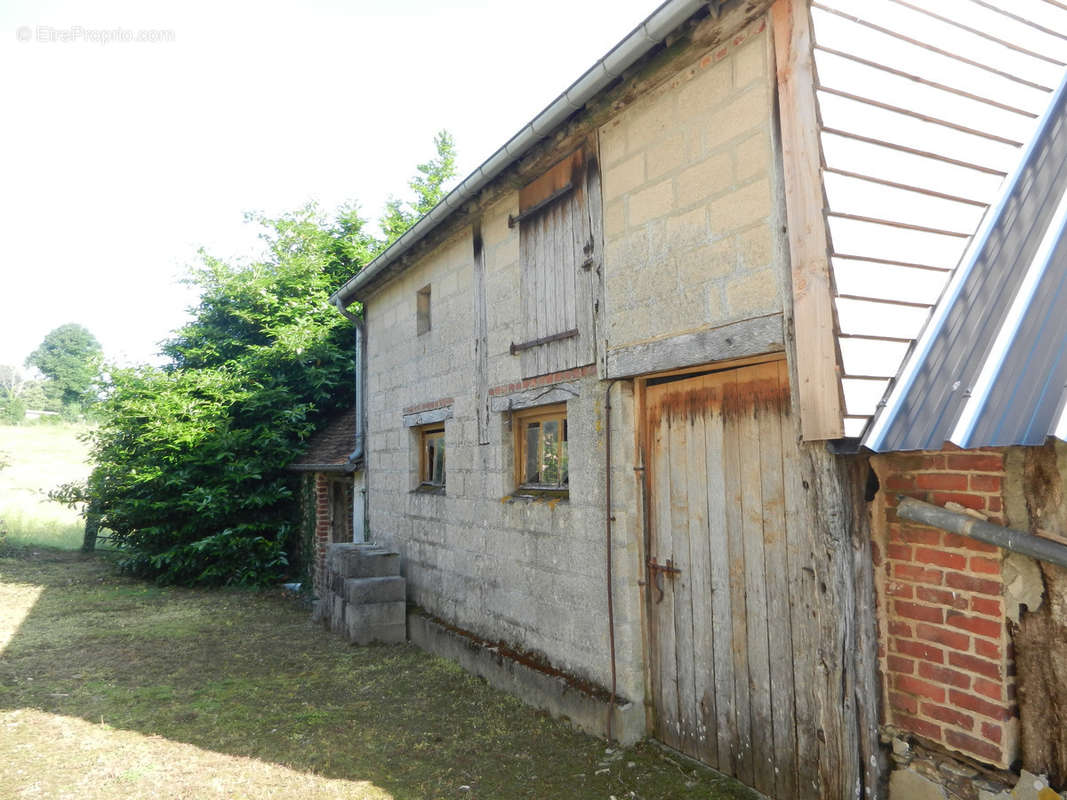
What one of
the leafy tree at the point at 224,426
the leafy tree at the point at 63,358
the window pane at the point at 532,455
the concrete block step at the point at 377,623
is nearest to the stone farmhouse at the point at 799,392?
the window pane at the point at 532,455

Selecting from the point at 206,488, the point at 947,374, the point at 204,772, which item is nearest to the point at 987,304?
the point at 947,374

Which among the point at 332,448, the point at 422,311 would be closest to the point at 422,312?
the point at 422,311

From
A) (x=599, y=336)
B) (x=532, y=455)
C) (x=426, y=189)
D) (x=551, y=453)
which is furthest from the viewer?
(x=426, y=189)

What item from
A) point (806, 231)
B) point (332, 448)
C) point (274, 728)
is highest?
point (806, 231)

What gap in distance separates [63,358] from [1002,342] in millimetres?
77160

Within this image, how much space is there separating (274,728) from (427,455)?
363cm

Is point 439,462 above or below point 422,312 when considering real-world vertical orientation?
below

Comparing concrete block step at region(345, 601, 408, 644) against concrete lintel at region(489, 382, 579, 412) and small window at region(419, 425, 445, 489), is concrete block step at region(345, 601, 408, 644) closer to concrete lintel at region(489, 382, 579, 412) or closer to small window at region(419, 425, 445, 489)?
small window at region(419, 425, 445, 489)

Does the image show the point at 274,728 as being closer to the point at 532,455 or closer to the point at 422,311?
the point at 532,455

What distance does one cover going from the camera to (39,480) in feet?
75.4

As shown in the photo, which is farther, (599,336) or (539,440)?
(539,440)

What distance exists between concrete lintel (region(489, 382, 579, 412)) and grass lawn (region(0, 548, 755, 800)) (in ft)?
7.85

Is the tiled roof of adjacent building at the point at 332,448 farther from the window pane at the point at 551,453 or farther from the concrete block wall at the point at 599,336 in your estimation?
the window pane at the point at 551,453

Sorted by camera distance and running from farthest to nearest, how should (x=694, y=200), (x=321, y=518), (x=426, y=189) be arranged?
(x=426, y=189)
(x=321, y=518)
(x=694, y=200)
